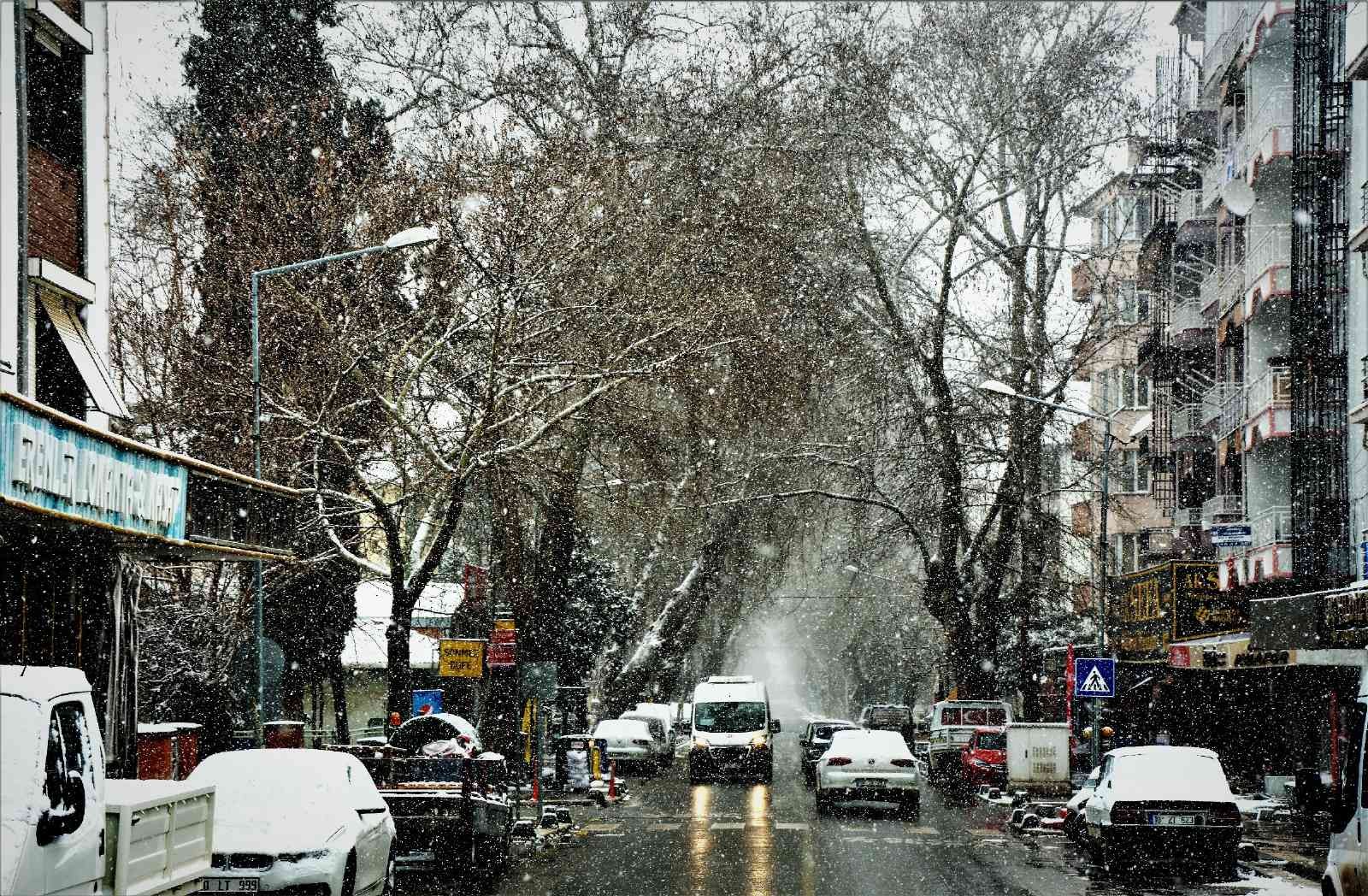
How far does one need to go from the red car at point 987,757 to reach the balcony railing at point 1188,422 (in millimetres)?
14878

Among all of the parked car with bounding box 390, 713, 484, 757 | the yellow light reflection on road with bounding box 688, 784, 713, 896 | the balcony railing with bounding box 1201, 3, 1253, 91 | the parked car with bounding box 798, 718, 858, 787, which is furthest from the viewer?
the parked car with bounding box 798, 718, 858, 787

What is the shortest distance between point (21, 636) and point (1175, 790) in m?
13.0

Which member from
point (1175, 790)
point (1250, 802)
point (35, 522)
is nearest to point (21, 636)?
point (35, 522)

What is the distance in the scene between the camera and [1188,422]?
Answer: 166ft

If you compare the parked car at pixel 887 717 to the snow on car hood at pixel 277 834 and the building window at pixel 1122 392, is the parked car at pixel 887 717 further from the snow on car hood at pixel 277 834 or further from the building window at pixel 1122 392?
the snow on car hood at pixel 277 834

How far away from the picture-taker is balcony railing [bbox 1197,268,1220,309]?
155 feet

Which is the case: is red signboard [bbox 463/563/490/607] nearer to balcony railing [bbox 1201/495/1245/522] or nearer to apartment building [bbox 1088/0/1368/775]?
apartment building [bbox 1088/0/1368/775]

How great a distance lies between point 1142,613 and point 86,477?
3398cm

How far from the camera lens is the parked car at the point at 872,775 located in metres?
31.3

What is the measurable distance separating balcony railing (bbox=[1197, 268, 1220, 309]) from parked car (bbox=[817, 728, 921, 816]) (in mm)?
20264

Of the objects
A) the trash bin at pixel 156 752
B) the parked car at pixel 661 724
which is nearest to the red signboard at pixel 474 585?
the trash bin at pixel 156 752

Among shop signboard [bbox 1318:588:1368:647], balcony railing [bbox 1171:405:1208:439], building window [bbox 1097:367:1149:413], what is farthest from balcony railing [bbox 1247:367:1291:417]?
building window [bbox 1097:367:1149:413]

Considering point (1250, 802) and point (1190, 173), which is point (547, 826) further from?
point (1190, 173)

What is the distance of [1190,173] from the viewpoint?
169 feet
